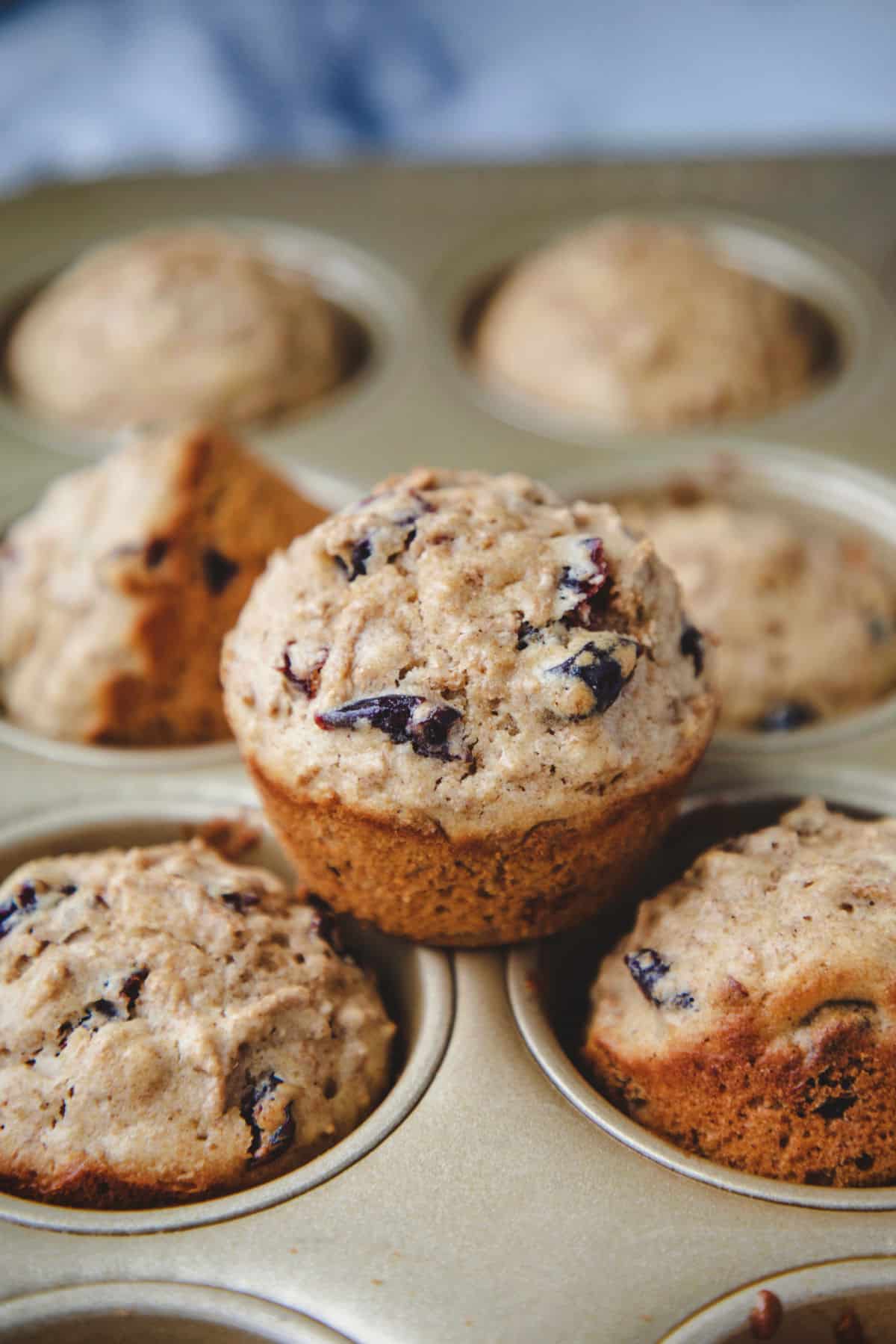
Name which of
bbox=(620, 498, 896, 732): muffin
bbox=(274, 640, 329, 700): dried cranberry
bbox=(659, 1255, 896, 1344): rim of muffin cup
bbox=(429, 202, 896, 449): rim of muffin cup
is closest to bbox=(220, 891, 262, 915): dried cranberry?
bbox=(274, 640, 329, 700): dried cranberry

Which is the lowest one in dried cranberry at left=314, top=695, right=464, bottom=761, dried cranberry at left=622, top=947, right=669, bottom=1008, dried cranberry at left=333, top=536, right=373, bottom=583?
dried cranberry at left=622, top=947, right=669, bottom=1008

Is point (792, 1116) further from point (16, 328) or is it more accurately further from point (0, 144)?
point (0, 144)

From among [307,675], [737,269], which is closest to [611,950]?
[307,675]

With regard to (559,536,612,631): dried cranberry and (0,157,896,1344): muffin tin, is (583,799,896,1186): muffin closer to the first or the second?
(0,157,896,1344): muffin tin

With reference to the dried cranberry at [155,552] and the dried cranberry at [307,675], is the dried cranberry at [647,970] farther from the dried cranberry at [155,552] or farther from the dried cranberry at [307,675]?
the dried cranberry at [155,552]

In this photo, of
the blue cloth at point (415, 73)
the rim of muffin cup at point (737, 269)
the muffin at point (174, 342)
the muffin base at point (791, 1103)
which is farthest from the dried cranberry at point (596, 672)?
the blue cloth at point (415, 73)

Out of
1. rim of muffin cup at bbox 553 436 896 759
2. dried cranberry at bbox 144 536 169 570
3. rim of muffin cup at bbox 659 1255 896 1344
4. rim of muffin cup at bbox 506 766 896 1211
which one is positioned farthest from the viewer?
rim of muffin cup at bbox 553 436 896 759
